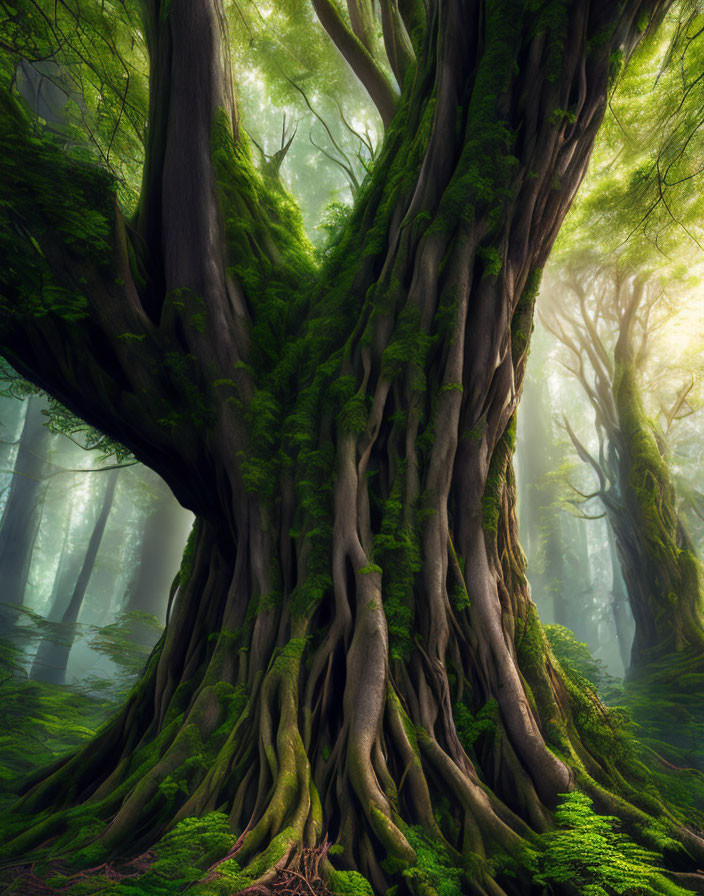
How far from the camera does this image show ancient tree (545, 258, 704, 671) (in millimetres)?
7625

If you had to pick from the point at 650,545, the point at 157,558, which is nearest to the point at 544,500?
the point at 650,545

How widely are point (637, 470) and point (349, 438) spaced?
6946 millimetres

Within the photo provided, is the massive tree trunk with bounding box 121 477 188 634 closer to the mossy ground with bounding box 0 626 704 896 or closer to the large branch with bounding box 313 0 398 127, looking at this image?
the mossy ground with bounding box 0 626 704 896

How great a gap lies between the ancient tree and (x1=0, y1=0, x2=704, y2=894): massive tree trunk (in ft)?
18.2

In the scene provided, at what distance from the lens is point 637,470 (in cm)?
849

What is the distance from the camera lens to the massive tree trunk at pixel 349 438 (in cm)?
257

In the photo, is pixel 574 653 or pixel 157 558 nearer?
pixel 574 653

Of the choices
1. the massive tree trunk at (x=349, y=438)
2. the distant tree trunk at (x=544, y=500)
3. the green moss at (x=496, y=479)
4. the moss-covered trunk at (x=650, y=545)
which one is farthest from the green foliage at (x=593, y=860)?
the distant tree trunk at (x=544, y=500)

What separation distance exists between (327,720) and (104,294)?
2.94m

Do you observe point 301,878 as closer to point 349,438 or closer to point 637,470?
point 349,438

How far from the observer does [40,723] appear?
18.0ft

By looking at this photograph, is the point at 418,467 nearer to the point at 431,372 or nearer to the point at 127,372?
the point at 431,372

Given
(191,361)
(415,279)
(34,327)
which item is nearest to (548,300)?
(415,279)

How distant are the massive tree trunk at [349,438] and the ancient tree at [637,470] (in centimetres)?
554
